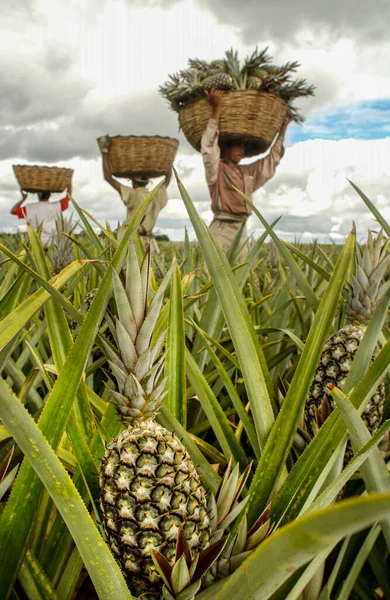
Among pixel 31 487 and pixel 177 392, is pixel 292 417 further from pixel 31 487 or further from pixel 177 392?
pixel 31 487

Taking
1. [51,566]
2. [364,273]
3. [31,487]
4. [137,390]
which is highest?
[364,273]

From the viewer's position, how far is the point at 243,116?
4695 millimetres

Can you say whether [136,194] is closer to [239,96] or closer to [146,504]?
[239,96]

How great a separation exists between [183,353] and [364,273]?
0.40 meters

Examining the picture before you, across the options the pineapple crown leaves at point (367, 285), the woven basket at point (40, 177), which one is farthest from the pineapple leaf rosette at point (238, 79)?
the pineapple crown leaves at point (367, 285)

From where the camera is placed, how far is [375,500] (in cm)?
22

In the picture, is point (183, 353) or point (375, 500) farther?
point (183, 353)

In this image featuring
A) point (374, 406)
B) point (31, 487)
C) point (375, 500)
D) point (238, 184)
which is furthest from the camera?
point (238, 184)

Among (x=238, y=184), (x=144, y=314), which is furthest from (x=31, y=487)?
(x=238, y=184)

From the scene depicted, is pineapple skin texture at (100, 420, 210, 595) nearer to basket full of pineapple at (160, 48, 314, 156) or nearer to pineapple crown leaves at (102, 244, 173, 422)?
pineapple crown leaves at (102, 244, 173, 422)

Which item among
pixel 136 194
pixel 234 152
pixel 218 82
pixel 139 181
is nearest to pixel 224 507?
pixel 218 82

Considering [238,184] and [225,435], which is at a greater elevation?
[238,184]

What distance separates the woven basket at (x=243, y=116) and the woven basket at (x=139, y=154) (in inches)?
19.4

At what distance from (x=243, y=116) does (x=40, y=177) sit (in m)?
2.91
